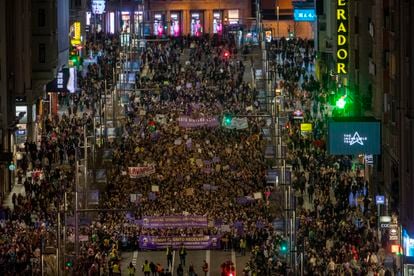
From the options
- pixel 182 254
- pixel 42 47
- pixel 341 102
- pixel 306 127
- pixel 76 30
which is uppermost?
pixel 76 30

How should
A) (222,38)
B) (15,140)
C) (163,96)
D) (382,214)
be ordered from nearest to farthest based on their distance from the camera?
(382,214), (15,140), (163,96), (222,38)

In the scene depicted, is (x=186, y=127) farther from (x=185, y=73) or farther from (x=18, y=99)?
(x=185, y=73)

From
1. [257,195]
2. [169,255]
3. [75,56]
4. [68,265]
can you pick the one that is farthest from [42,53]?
[68,265]

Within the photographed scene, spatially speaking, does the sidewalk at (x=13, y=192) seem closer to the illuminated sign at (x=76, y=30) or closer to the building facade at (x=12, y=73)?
the building facade at (x=12, y=73)

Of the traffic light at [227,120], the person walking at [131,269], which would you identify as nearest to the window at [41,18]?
the traffic light at [227,120]

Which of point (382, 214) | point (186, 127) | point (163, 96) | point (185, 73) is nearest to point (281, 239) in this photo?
point (382, 214)

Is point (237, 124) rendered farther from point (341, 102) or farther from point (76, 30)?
point (76, 30)
